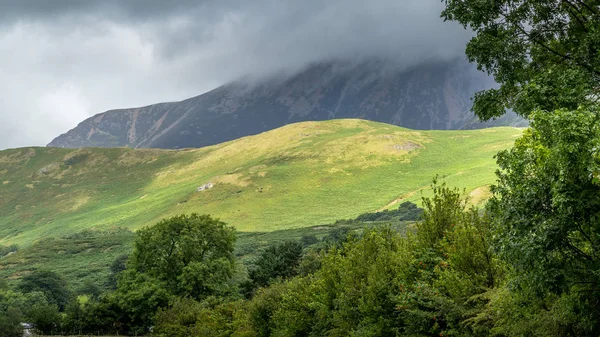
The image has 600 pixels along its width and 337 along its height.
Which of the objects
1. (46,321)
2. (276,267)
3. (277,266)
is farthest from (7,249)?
(277,266)

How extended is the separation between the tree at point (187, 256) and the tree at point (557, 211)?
54.4 meters

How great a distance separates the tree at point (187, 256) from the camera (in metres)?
62.5

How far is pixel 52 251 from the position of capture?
17012cm

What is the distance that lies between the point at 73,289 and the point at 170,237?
67.8m

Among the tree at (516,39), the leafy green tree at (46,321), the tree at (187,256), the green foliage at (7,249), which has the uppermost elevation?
the tree at (516,39)

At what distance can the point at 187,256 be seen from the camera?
215 ft

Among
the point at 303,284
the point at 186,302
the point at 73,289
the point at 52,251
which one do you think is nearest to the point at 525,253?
the point at 303,284

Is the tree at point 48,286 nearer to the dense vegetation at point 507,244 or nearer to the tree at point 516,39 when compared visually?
the dense vegetation at point 507,244

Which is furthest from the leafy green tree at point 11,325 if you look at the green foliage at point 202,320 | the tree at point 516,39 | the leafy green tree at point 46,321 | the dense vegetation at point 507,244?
the tree at point 516,39

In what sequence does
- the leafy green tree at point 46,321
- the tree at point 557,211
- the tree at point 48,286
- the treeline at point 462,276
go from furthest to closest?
the tree at point 48,286, the leafy green tree at point 46,321, the treeline at point 462,276, the tree at point 557,211

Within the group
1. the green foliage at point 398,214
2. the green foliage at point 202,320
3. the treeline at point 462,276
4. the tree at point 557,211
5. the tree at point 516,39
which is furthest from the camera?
the green foliage at point 398,214

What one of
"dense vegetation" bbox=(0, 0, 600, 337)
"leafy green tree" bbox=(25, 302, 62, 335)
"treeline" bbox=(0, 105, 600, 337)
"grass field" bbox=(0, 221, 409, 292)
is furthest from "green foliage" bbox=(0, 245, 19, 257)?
"dense vegetation" bbox=(0, 0, 600, 337)

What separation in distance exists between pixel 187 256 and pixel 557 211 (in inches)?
2352

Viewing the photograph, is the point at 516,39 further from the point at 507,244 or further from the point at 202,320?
the point at 202,320
